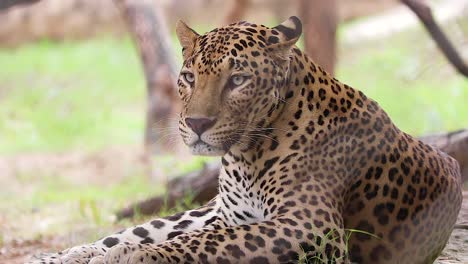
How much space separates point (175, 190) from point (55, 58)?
1448 centimetres

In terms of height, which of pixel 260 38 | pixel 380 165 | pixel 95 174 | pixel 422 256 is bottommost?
pixel 95 174

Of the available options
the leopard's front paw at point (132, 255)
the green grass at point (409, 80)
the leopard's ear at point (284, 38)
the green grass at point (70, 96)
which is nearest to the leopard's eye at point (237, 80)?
the leopard's ear at point (284, 38)

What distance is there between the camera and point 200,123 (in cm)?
468

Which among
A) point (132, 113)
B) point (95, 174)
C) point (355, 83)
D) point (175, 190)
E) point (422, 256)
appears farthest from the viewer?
point (132, 113)

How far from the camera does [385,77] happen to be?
62.5 feet

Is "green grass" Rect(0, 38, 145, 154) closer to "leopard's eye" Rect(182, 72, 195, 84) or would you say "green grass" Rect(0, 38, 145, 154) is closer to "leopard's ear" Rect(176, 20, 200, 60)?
"leopard's ear" Rect(176, 20, 200, 60)

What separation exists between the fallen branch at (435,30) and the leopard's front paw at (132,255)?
13.6 feet

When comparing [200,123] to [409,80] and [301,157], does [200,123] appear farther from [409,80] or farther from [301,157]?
[409,80]

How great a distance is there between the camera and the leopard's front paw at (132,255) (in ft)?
14.3

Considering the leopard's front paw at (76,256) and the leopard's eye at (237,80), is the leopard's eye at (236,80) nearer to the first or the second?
the leopard's eye at (237,80)

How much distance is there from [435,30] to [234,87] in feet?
12.2

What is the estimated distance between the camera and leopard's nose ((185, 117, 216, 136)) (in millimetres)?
4684

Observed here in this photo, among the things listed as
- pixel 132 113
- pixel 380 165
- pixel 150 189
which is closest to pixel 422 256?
pixel 380 165

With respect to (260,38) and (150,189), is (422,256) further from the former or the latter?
(150,189)
